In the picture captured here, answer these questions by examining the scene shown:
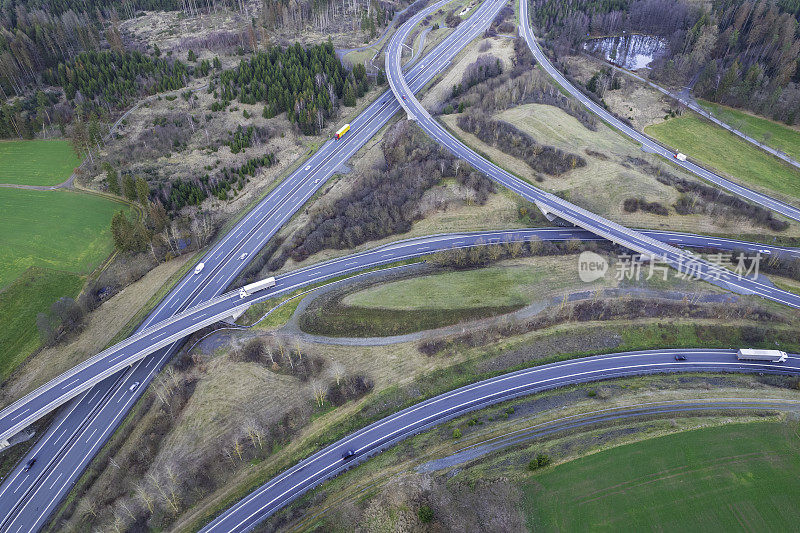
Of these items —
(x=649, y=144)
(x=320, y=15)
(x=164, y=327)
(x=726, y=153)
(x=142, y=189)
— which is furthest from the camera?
(x=320, y=15)

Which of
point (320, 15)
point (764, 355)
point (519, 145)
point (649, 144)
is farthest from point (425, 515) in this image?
point (320, 15)

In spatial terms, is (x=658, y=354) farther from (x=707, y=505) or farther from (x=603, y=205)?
(x=603, y=205)

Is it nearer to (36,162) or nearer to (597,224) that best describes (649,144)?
(597,224)

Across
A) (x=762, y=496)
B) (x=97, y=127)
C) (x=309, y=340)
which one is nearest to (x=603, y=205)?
(x=762, y=496)

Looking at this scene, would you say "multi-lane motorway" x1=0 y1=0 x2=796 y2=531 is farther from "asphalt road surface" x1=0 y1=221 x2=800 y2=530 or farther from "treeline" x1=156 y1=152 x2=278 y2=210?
"treeline" x1=156 y1=152 x2=278 y2=210

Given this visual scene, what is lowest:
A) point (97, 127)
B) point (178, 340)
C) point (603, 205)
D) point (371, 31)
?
point (178, 340)
